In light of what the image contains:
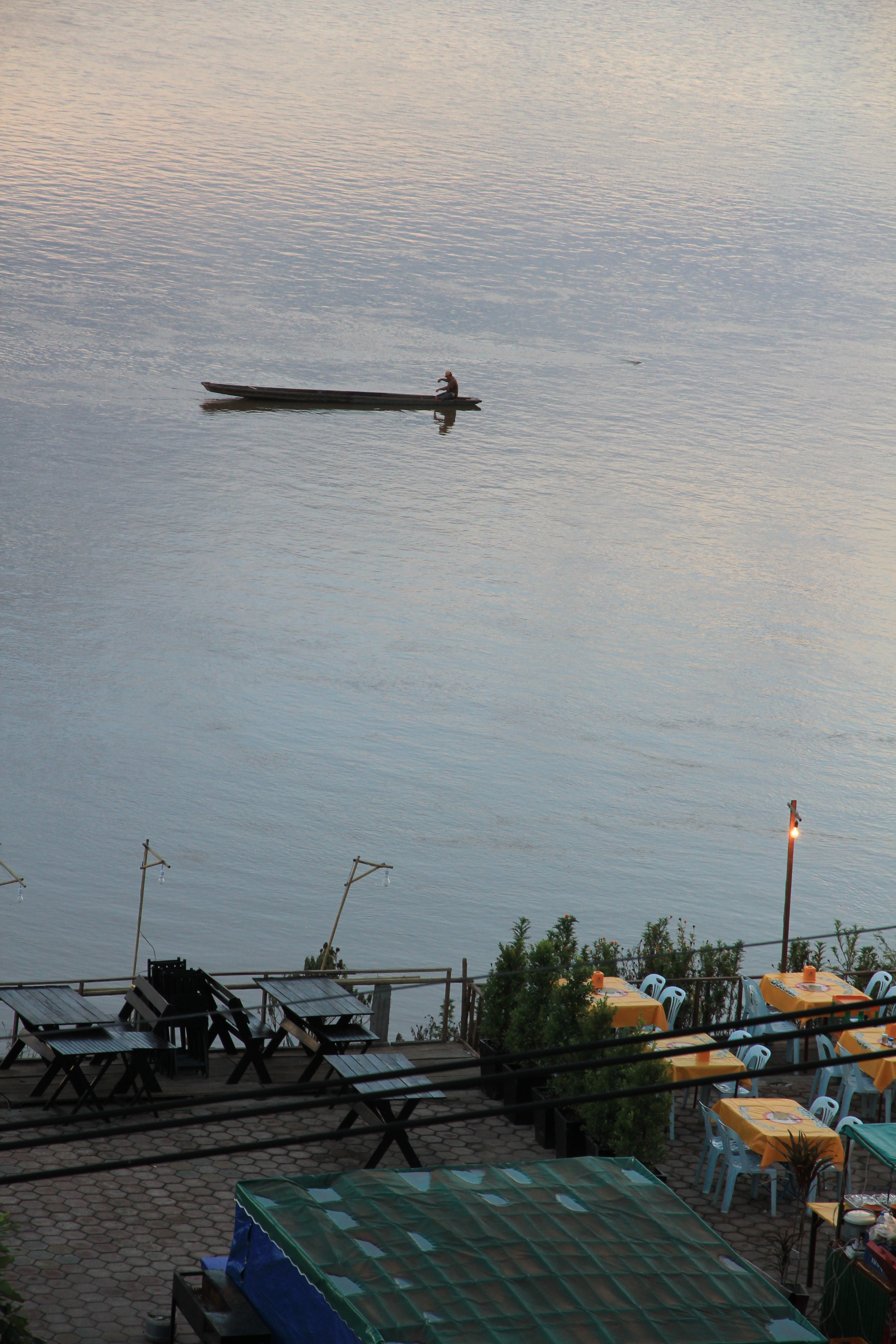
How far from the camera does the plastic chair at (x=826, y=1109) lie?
9.80m

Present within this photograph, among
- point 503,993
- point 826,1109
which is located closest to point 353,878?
point 503,993

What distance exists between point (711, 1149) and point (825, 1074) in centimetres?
144

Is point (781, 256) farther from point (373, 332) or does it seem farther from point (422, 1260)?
point (422, 1260)

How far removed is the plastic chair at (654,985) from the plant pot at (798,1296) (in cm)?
438

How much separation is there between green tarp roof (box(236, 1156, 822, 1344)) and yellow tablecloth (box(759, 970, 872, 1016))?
15.9 feet

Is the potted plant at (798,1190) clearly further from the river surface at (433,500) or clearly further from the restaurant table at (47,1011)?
the river surface at (433,500)

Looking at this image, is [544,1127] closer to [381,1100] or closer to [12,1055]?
[381,1100]

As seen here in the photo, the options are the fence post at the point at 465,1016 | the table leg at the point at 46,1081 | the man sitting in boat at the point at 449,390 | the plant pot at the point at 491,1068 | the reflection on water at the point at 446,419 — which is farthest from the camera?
the reflection on water at the point at 446,419

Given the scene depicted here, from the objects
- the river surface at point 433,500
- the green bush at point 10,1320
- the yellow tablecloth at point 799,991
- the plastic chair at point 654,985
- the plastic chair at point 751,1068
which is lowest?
the green bush at point 10,1320

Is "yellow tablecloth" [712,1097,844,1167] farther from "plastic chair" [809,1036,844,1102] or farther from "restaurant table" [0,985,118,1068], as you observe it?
"restaurant table" [0,985,118,1068]

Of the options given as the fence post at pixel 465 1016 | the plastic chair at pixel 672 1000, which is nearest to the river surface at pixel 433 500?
the plastic chair at pixel 672 1000

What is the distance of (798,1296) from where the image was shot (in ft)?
25.4

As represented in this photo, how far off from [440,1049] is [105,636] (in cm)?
2801

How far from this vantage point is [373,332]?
6431 cm
